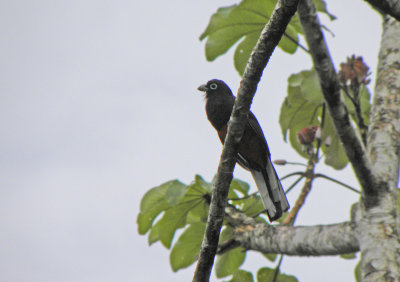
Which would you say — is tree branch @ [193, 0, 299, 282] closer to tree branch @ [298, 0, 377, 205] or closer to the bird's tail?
tree branch @ [298, 0, 377, 205]

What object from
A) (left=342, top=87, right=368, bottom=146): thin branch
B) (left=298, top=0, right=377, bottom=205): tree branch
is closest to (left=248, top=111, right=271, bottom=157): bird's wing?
(left=342, top=87, right=368, bottom=146): thin branch

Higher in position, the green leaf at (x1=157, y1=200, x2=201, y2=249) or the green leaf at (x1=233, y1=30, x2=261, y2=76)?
the green leaf at (x1=233, y1=30, x2=261, y2=76)

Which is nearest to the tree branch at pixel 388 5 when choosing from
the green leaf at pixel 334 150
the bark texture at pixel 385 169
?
the bark texture at pixel 385 169

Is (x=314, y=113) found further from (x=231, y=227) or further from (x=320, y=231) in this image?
(x=320, y=231)

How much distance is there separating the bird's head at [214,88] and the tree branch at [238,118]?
74.5 inches

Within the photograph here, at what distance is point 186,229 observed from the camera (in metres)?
4.43

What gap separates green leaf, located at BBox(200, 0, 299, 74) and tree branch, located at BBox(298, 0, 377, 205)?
107cm

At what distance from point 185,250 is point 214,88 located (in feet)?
4.91

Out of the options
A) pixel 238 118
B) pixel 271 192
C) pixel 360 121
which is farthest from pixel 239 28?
pixel 238 118

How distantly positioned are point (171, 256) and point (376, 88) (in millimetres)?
2252

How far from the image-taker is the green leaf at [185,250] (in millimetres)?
4461

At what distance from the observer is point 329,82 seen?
9.52 feet

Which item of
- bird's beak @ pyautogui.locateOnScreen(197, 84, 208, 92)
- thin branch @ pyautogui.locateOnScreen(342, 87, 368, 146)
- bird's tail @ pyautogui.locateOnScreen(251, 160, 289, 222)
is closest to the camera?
thin branch @ pyautogui.locateOnScreen(342, 87, 368, 146)

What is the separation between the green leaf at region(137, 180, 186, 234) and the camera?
3.94 meters
